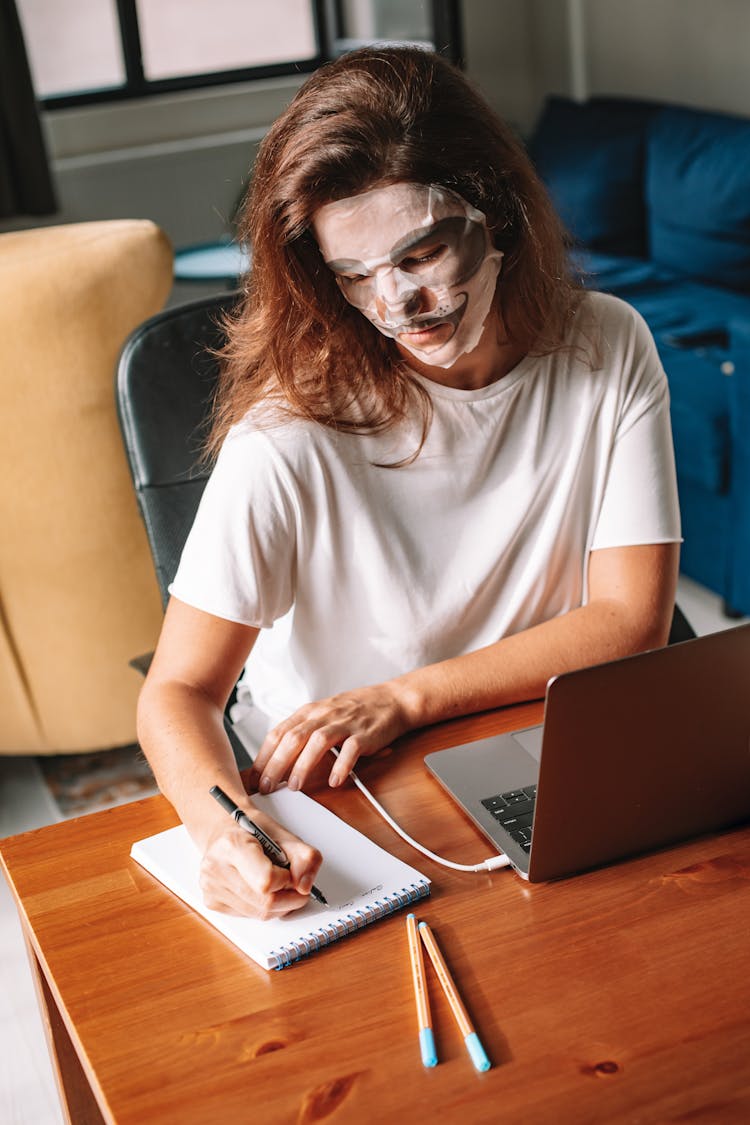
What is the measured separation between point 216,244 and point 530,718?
3.23 metres

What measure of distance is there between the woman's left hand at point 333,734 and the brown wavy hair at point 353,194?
0.93 feet

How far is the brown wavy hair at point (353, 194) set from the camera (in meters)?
1.10

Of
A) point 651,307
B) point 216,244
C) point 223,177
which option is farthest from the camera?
point 223,177

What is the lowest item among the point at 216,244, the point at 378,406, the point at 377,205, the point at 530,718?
the point at 216,244

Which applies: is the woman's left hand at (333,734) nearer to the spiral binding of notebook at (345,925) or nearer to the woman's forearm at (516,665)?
the woman's forearm at (516,665)

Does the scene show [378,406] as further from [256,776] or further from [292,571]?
[256,776]

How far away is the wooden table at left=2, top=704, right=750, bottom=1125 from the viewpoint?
0.70 metres

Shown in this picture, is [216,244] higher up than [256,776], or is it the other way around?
[256,776]

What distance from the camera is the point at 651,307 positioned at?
10.4 ft

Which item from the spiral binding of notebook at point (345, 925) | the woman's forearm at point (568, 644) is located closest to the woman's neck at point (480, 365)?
the woman's forearm at point (568, 644)

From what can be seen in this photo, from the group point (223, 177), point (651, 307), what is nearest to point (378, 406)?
point (651, 307)

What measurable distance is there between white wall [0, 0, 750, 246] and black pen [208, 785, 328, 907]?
3.80 m

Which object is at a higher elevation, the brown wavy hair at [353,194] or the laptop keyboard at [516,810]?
the brown wavy hair at [353,194]

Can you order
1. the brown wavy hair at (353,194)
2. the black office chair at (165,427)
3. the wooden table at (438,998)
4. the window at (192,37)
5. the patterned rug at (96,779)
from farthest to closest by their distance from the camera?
the window at (192,37), the patterned rug at (96,779), the black office chair at (165,427), the brown wavy hair at (353,194), the wooden table at (438,998)
